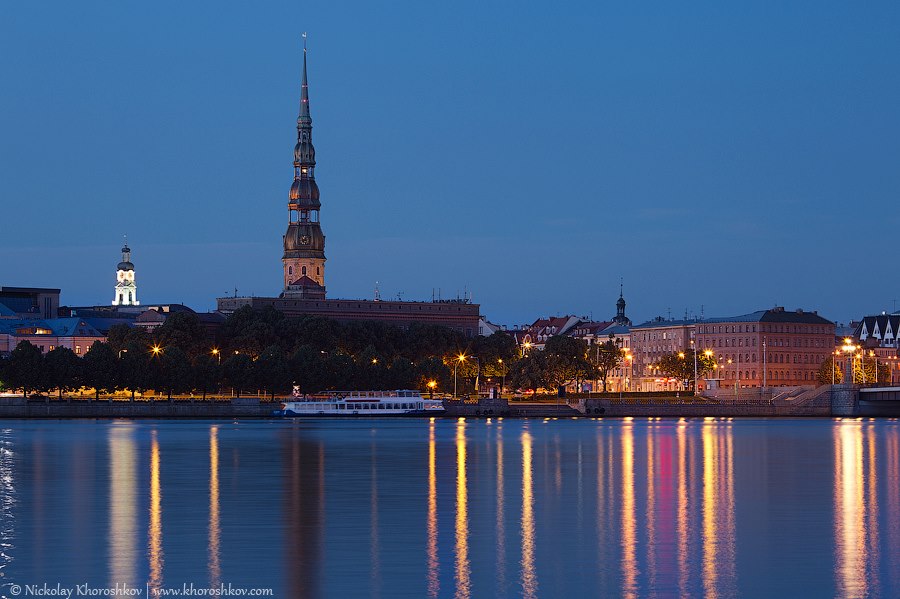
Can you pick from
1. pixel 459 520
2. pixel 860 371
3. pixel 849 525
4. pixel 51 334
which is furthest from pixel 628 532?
pixel 51 334

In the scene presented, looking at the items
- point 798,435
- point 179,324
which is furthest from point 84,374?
point 798,435

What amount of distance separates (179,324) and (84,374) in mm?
34006

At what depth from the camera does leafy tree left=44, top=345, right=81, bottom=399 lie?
431ft

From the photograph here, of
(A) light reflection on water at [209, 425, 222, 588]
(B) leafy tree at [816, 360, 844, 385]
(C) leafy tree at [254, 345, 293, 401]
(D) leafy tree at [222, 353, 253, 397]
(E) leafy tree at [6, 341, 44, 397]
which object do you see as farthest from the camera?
(B) leafy tree at [816, 360, 844, 385]

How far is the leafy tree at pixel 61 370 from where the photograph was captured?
131500mm

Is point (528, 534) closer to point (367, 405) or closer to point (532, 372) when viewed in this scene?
point (367, 405)

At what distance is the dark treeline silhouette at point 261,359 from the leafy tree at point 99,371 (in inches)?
3.3

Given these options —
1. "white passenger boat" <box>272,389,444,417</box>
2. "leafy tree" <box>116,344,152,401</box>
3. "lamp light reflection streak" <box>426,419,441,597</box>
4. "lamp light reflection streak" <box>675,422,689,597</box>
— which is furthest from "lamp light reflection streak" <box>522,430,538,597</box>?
"leafy tree" <box>116,344,152,401</box>

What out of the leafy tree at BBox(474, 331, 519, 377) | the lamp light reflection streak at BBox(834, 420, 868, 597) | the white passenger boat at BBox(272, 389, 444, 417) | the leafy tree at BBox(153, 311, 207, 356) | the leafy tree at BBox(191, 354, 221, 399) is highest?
the leafy tree at BBox(153, 311, 207, 356)

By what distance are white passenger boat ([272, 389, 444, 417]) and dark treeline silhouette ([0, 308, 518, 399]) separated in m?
3.87

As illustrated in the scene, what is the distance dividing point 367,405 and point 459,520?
101725mm

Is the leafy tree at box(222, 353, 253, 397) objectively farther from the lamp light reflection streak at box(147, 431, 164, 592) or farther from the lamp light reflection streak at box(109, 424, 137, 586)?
the lamp light reflection streak at box(147, 431, 164, 592)

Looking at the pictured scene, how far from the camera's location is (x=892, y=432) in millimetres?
101062

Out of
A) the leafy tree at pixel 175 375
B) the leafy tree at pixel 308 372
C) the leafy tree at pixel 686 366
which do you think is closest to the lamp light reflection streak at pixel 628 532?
the leafy tree at pixel 175 375
